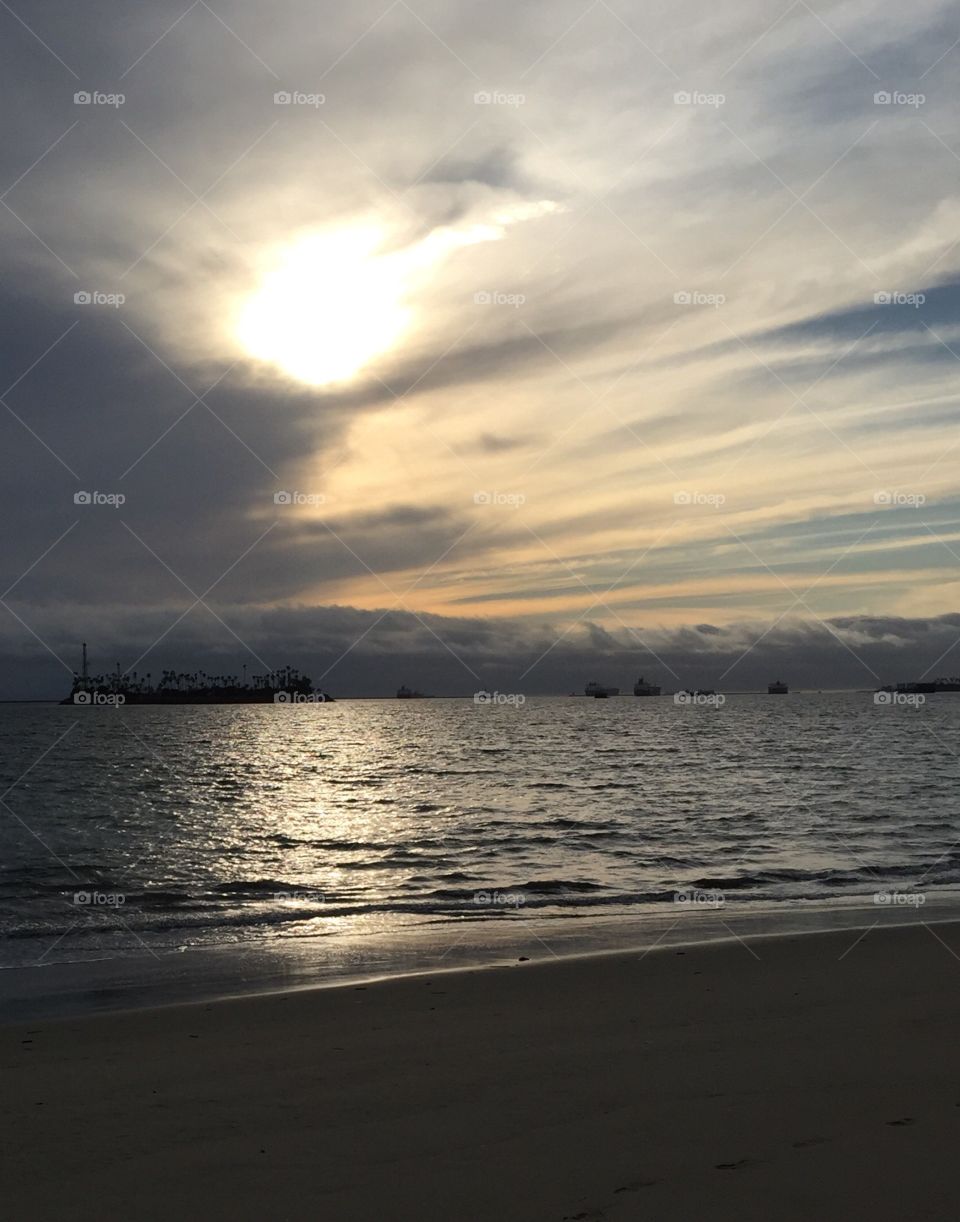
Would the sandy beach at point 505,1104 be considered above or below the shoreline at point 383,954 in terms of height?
above

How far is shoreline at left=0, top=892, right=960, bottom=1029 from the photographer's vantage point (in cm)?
1230

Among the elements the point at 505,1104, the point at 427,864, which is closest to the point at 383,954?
the point at 505,1104

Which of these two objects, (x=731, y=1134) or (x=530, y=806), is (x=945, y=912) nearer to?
(x=731, y=1134)

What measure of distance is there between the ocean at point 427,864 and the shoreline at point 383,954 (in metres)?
0.07

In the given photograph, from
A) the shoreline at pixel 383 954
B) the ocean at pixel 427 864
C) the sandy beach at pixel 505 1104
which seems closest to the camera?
the sandy beach at pixel 505 1104

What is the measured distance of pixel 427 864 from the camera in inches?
984

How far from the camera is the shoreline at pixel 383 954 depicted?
1230 centimetres

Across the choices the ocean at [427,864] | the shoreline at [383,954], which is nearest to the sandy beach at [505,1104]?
the shoreline at [383,954]

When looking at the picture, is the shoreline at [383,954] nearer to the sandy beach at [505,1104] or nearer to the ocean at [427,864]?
the ocean at [427,864]

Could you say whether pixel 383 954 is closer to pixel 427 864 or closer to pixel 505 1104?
pixel 505 1104

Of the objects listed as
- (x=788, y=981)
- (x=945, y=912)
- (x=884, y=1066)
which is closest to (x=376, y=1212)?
(x=884, y=1066)

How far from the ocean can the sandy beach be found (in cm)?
298

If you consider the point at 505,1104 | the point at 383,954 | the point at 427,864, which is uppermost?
the point at 505,1104

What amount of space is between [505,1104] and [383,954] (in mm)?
7526
